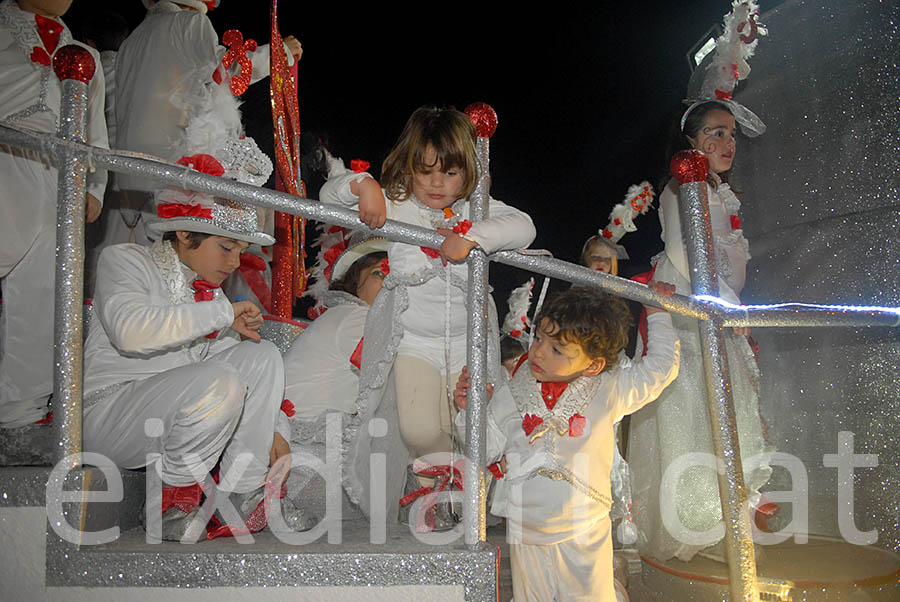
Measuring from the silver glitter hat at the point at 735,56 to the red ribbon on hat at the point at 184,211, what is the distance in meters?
2.49

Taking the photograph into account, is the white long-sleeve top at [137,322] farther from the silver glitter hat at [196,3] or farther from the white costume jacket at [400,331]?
the silver glitter hat at [196,3]

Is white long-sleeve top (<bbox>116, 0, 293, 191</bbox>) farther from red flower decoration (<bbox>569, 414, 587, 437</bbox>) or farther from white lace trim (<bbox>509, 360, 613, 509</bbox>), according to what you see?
red flower decoration (<bbox>569, 414, 587, 437</bbox>)

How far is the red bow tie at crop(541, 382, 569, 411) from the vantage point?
247cm

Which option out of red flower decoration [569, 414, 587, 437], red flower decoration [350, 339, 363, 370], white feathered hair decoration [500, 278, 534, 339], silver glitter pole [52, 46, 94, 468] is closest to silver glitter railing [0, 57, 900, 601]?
silver glitter pole [52, 46, 94, 468]

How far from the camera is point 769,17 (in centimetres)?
Result: 387

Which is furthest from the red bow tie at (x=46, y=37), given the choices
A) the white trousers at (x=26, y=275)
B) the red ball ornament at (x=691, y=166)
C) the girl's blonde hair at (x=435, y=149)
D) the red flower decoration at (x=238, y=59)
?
the red ball ornament at (x=691, y=166)

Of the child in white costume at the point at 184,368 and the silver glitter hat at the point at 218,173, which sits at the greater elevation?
the silver glitter hat at the point at 218,173

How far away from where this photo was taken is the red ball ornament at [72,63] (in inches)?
63.9

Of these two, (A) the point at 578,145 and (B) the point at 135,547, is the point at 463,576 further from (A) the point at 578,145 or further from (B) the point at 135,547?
(A) the point at 578,145

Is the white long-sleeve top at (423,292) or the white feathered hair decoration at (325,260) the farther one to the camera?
the white feathered hair decoration at (325,260)

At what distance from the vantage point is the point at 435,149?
235cm

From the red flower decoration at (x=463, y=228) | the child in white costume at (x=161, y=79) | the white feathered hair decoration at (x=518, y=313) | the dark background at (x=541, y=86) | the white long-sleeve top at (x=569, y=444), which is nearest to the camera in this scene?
the red flower decoration at (x=463, y=228)

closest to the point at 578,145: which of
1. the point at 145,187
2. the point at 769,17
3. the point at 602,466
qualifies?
the point at 769,17

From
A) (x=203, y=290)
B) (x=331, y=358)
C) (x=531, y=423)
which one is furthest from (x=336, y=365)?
(x=531, y=423)
